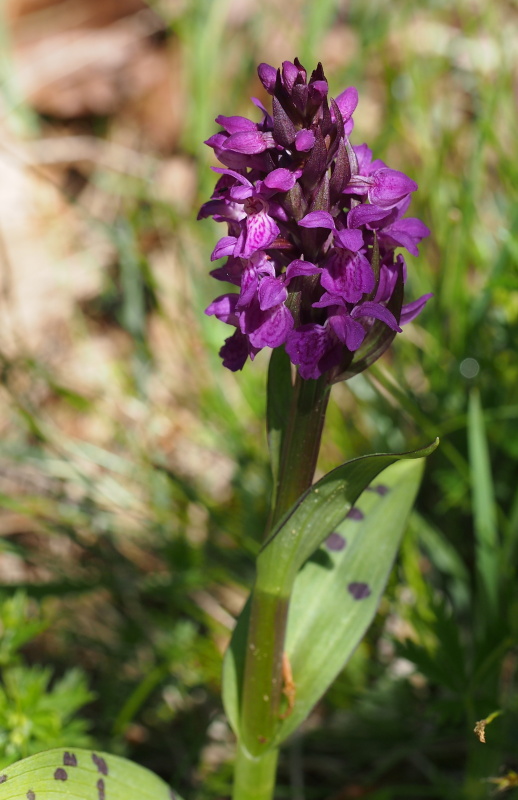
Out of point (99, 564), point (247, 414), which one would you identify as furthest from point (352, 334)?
point (247, 414)

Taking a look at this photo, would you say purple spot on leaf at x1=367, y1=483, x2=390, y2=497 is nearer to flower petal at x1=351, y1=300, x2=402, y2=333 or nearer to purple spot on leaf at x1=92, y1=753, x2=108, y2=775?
flower petal at x1=351, y1=300, x2=402, y2=333

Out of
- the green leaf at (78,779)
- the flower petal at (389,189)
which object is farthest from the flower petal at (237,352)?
the green leaf at (78,779)

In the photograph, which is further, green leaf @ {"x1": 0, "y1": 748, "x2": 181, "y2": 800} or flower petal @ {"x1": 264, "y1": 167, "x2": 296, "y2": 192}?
green leaf @ {"x1": 0, "y1": 748, "x2": 181, "y2": 800}

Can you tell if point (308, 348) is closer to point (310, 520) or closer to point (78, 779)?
point (310, 520)

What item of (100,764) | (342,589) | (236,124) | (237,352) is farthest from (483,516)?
(236,124)

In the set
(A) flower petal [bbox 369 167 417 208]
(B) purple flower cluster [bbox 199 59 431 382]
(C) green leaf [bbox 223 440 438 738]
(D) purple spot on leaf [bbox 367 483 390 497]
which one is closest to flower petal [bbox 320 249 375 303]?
(B) purple flower cluster [bbox 199 59 431 382]

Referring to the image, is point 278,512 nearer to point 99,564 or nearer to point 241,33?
point 99,564
